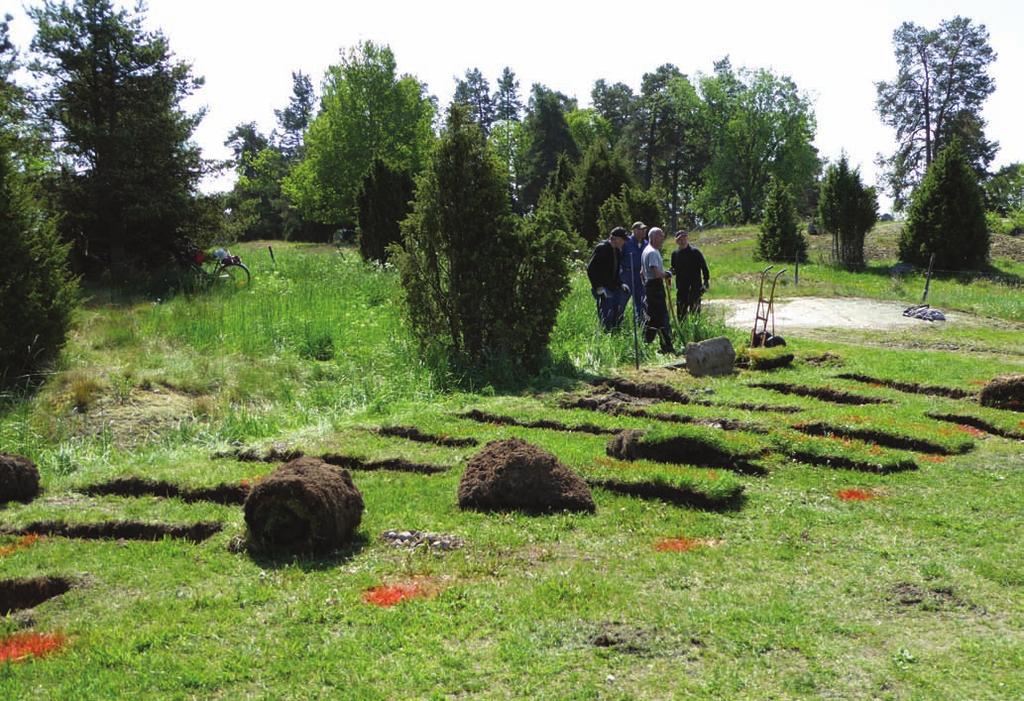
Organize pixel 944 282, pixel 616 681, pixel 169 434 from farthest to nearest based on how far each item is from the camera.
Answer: pixel 944 282
pixel 169 434
pixel 616 681

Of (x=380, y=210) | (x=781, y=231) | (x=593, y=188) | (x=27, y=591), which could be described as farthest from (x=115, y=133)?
(x=781, y=231)

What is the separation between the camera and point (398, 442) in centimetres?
868

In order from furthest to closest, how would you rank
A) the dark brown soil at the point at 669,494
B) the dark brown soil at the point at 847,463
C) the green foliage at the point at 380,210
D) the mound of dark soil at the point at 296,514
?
the green foliage at the point at 380,210, the dark brown soil at the point at 847,463, the dark brown soil at the point at 669,494, the mound of dark soil at the point at 296,514

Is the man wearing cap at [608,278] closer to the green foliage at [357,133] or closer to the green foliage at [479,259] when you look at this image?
the green foliage at [479,259]

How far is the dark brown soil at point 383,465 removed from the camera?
25.4 ft

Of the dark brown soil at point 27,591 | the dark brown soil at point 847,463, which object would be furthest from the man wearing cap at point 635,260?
the dark brown soil at point 27,591

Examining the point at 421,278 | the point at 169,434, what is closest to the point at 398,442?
the point at 169,434

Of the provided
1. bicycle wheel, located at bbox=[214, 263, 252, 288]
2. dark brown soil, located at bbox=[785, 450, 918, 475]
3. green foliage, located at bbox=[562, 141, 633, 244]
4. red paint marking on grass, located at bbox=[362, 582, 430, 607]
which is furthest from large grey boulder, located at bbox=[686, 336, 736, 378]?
green foliage, located at bbox=[562, 141, 633, 244]

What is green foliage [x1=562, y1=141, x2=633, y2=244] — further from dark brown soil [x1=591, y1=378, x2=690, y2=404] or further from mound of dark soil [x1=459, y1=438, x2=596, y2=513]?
mound of dark soil [x1=459, y1=438, x2=596, y2=513]

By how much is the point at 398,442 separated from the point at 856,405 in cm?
569

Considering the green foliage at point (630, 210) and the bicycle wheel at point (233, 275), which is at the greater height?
the green foliage at point (630, 210)

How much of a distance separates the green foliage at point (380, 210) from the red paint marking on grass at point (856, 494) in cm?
2364

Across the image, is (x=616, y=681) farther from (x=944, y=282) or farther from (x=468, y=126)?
(x=944, y=282)

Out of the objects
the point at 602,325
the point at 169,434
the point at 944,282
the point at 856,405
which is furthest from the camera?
the point at 944,282
